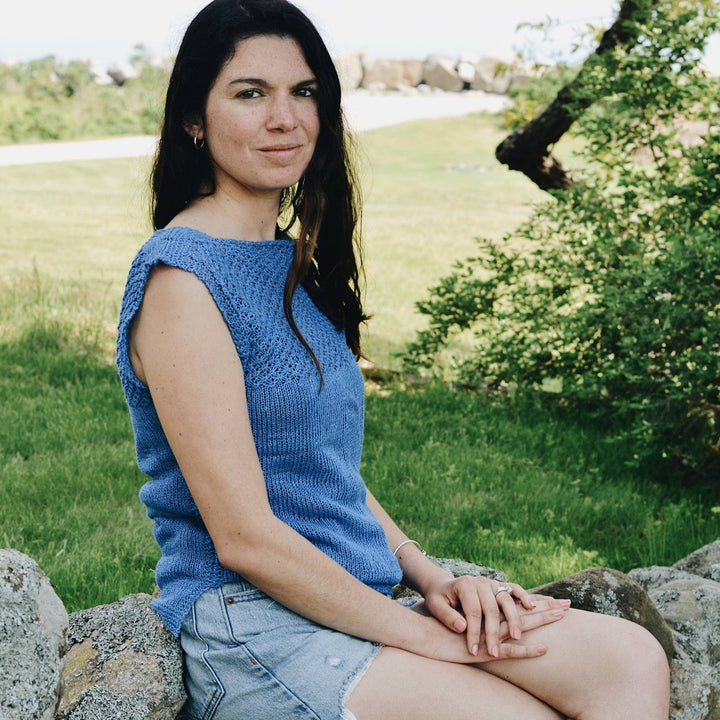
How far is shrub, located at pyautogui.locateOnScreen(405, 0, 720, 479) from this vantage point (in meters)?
4.94

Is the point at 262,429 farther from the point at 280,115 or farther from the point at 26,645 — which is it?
the point at 280,115

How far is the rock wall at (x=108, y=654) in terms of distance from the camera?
6.10ft

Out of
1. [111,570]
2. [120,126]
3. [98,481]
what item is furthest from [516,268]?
[120,126]

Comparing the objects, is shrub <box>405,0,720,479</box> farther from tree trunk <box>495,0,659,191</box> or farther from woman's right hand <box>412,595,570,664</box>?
woman's right hand <box>412,595,570,664</box>

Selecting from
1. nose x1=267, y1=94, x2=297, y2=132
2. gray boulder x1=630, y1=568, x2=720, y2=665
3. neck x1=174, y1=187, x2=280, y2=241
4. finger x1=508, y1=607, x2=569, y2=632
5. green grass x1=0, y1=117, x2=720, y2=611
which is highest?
nose x1=267, y1=94, x2=297, y2=132

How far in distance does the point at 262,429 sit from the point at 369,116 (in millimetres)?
33792

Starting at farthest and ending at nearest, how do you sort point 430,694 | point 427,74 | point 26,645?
point 427,74, point 430,694, point 26,645

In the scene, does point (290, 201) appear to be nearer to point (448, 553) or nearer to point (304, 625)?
point (304, 625)

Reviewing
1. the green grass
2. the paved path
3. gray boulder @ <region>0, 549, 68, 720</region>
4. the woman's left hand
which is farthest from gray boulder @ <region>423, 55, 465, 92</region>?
gray boulder @ <region>0, 549, 68, 720</region>

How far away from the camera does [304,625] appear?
Answer: 2.00 m

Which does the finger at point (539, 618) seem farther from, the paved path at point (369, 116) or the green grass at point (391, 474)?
the paved path at point (369, 116)

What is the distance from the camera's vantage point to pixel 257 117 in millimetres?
2240

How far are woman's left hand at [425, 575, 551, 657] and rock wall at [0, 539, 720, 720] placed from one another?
18.8 inches

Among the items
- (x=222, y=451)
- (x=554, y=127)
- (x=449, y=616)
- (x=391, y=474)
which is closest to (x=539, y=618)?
(x=449, y=616)
